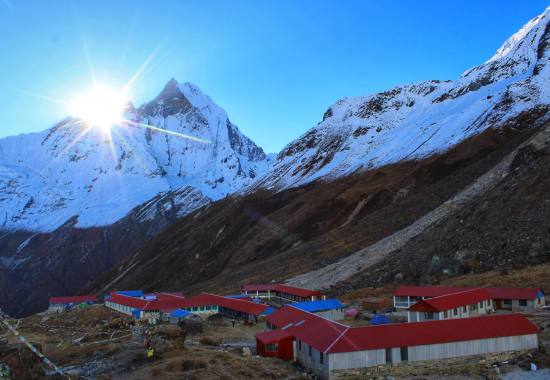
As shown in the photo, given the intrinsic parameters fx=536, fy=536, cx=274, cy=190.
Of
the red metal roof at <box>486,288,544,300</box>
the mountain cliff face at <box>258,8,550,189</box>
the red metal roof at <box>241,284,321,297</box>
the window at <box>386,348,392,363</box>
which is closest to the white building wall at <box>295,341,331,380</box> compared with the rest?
the window at <box>386,348,392,363</box>

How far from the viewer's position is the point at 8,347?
37656 mm

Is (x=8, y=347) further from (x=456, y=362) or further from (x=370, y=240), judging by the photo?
(x=370, y=240)

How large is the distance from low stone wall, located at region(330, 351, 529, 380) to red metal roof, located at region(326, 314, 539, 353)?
1.08 metres

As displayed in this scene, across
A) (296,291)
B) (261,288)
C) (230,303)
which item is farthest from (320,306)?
(261,288)

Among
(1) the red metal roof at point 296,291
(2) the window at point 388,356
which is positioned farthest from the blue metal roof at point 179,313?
(2) the window at point 388,356

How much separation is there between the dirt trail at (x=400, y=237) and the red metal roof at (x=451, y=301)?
2538 centimetres

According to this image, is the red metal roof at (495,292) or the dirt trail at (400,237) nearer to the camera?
the red metal roof at (495,292)

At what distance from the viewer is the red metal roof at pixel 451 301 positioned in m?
41.7

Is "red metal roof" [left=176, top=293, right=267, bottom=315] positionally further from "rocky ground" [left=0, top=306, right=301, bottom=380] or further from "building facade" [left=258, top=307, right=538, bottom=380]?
"building facade" [left=258, top=307, right=538, bottom=380]

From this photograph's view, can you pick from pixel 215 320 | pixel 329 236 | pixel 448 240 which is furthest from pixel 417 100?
pixel 215 320

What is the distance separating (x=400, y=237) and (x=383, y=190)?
29.1 m

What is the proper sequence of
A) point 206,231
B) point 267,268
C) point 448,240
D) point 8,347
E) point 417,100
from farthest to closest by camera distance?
point 417,100
point 206,231
point 267,268
point 448,240
point 8,347

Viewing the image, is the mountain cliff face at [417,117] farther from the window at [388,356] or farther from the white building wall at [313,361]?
the window at [388,356]

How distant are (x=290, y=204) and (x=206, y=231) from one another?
81.7ft
